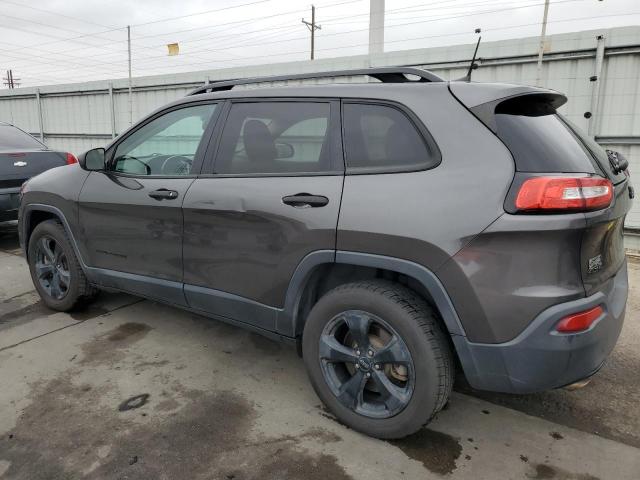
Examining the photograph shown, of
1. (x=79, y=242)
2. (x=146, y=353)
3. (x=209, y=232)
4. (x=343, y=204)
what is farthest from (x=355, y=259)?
(x=79, y=242)

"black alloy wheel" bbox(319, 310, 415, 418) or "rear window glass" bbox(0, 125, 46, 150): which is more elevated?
"rear window glass" bbox(0, 125, 46, 150)

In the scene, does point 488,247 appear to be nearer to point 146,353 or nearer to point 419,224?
point 419,224

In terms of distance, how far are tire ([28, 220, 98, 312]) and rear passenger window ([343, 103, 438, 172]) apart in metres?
2.52

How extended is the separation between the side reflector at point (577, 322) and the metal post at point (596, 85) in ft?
19.7

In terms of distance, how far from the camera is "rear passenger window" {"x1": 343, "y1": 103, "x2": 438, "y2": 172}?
86.3 inches

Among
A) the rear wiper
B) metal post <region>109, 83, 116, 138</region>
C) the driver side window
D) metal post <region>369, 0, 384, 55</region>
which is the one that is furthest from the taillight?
metal post <region>369, 0, 384, 55</region>

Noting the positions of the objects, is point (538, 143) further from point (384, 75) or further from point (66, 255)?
point (66, 255)

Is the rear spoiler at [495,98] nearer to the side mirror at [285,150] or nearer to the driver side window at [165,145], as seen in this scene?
the side mirror at [285,150]

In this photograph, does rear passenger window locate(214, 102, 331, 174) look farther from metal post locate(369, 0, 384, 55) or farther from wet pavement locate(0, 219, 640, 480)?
metal post locate(369, 0, 384, 55)

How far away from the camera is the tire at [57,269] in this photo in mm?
3764

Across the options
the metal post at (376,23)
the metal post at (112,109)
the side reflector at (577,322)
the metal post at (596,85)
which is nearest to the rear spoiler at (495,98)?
the side reflector at (577,322)

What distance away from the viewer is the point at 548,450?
91.7 inches

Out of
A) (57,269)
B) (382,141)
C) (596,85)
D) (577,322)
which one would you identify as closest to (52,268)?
(57,269)

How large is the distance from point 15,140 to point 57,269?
3.32m
